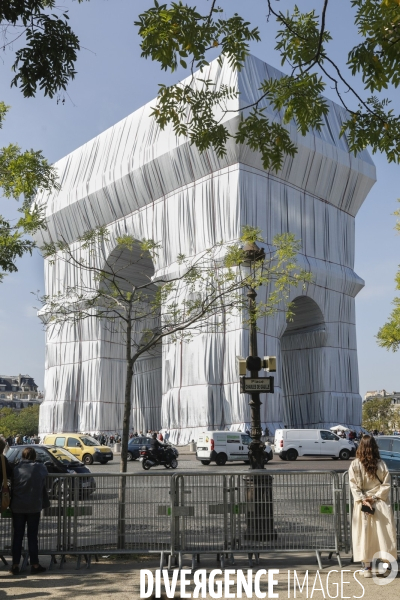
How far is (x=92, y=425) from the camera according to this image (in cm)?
5694

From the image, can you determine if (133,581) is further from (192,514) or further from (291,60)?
(291,60)

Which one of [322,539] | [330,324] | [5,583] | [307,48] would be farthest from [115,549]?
[330,324]

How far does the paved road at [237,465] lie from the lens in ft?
93.6

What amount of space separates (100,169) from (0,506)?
49.7 meters

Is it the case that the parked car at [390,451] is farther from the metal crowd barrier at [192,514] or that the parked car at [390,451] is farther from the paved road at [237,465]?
the metal crowd barrier at [192,514]

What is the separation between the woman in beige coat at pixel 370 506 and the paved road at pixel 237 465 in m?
18.7

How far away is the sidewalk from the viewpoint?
780cm

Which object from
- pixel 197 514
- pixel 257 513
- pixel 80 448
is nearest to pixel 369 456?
pixel 257 513

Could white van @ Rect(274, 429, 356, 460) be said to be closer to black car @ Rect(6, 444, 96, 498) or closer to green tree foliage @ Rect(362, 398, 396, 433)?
black car @ Rect(6, 444, 96, 498)

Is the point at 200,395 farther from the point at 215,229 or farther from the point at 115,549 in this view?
the point at 115,549

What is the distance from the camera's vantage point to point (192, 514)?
9.54 m

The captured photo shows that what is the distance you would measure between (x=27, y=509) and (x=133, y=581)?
1.61 meters

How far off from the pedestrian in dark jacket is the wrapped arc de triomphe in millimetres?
34656

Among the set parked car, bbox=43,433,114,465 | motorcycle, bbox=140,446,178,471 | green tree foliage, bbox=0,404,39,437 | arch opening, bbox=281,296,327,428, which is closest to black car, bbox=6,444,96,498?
motorcycle, bbox=140,446,178,471
